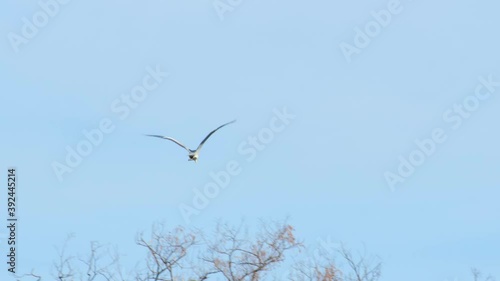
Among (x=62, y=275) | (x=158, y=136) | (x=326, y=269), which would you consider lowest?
(x=326, y=269)

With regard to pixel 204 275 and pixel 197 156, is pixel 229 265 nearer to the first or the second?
pixel 204 275

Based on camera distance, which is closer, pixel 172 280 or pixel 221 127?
pixel 221 127

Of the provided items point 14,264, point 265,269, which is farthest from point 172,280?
point 14,264

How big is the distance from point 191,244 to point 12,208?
15.3 feet

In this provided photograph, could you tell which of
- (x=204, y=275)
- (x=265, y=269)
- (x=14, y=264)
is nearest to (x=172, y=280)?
(x=204, y=275)

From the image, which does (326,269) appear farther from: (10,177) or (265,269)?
(10,177)

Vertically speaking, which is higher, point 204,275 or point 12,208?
point 12,208

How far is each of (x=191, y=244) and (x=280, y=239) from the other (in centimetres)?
230

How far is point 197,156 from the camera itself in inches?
887

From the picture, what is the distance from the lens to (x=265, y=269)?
23562 mm

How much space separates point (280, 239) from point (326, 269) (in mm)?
1581

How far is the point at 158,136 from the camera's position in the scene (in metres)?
22.6

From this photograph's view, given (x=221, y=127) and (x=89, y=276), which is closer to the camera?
(x=221, y=127)

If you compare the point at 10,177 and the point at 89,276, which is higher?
the point at 10,177
